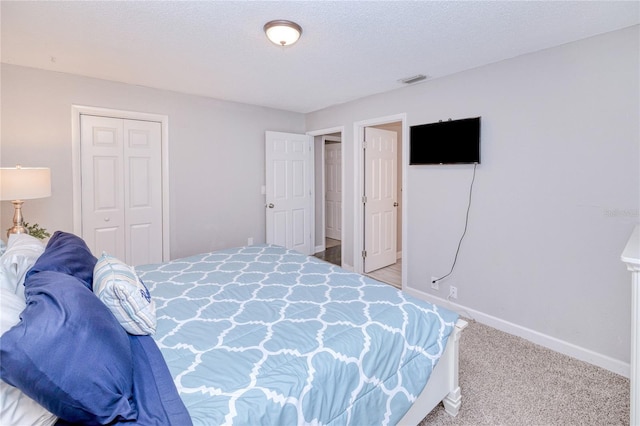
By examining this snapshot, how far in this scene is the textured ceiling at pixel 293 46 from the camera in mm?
1910

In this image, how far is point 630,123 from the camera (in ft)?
6.89

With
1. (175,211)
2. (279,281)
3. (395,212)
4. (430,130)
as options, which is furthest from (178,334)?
(395,212)

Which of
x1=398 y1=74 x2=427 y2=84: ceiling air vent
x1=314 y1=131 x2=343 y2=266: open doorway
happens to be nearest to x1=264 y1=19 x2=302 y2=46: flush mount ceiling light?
x1=398 y1=74 x2=427 y2=84: ceiling air vent

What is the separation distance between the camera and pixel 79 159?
10.4 ft

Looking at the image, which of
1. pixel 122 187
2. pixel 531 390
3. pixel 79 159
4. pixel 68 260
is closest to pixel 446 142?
pixel 531 390

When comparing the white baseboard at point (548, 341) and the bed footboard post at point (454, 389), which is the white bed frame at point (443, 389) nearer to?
the bed footboard post at point (454, 389)

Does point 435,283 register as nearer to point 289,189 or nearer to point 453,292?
point 453,292

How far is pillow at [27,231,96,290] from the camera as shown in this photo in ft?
4.47

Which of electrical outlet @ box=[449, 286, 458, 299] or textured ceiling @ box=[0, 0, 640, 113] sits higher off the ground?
textured ceiling @ box=[0, 0, 640, 113]

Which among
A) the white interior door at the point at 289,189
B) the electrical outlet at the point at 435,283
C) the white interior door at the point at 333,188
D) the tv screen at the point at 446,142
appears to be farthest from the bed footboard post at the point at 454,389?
the white interior door at the point at 333,188

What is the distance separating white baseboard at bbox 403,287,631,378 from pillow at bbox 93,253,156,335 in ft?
9.05

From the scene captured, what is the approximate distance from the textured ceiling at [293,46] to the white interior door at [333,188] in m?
3.21

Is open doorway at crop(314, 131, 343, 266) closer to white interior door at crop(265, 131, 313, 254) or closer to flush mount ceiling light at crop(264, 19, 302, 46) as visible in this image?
A: white interior door at crop(265, 131, 313, 254)

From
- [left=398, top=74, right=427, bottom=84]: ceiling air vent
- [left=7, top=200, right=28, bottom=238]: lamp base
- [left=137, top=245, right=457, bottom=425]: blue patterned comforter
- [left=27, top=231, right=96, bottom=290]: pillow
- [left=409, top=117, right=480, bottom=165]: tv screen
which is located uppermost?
[left=398, top=74, right=427, bottom=84]: ceiling air vent
